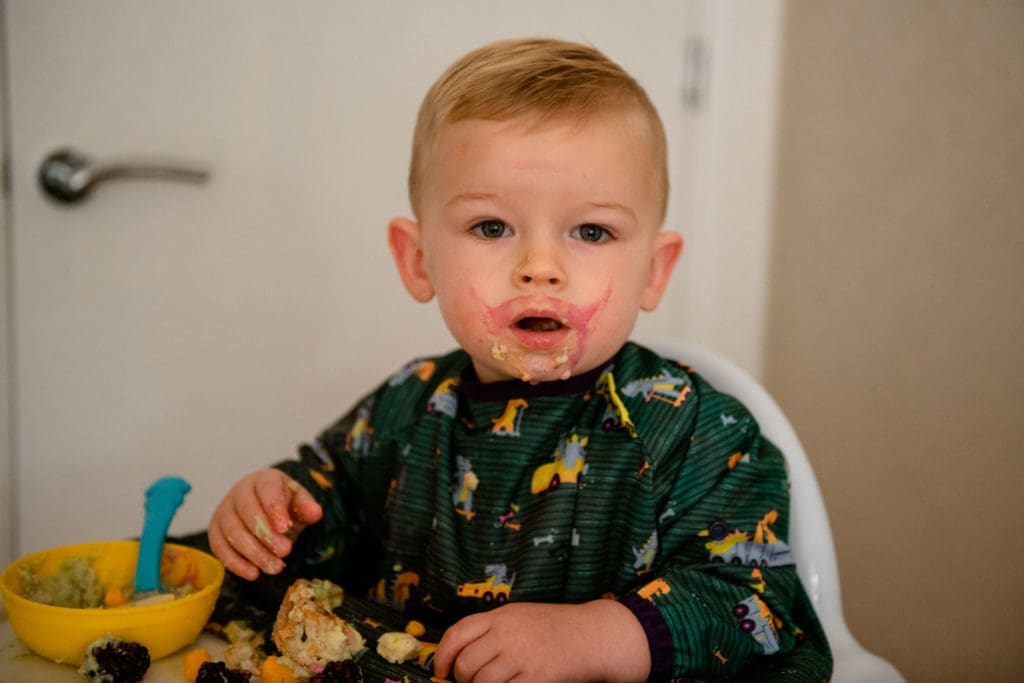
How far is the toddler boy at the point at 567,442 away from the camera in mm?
691

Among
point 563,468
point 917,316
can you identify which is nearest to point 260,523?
point 563,468

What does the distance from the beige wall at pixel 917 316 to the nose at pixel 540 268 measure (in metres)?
0.63

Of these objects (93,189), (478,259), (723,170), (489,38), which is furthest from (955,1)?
(93,189)

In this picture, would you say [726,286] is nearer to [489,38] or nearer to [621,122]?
[489,38]

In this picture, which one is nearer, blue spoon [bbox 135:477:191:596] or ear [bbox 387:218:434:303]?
blue spoon [bbox 135:477:191:596]

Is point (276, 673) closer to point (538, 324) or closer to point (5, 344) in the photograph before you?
point (538, 324)

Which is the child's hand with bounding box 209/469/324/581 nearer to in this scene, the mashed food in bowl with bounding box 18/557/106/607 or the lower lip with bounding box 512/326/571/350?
the mashed food in bowl with bounding box 18/557/106/607

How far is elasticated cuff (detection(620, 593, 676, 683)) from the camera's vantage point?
0.64m

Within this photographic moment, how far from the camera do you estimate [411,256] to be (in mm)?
878

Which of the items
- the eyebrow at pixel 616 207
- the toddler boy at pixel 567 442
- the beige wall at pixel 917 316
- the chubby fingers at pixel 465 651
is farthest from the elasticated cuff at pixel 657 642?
the beige wall at pixel 917 316

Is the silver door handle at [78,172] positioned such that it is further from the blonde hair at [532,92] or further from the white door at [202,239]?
the blonde hair at [532,92]

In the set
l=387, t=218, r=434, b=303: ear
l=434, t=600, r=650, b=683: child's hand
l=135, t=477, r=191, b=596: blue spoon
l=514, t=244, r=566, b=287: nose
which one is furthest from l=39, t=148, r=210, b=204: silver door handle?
l=434, t=600, r=650, b=683: child's hand

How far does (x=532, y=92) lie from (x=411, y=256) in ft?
0.74

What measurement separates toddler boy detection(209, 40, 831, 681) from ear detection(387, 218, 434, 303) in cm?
1
